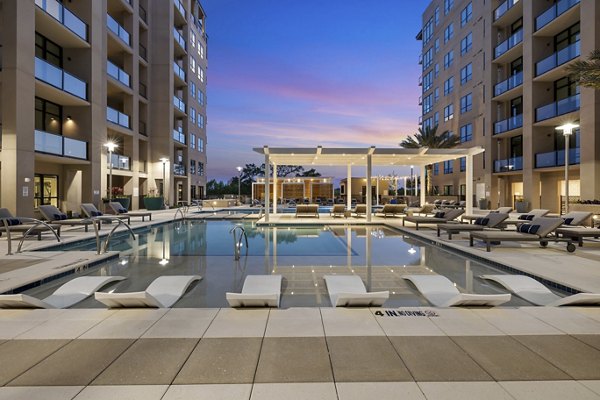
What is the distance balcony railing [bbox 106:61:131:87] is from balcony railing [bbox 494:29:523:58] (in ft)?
89.0

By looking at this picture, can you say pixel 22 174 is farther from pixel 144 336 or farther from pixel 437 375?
pixel 437 375

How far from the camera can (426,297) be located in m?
5.27

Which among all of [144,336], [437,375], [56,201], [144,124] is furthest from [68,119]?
[437,375]

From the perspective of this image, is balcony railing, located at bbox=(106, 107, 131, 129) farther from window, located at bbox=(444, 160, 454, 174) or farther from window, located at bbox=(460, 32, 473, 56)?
window, located at bbox=(460, 32, 473, 56)

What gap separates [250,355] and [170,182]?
26801 millimetres

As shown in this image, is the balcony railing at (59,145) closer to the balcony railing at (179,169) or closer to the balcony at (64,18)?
the balcony at (64,18)

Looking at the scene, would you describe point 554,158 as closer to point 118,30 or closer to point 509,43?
point 509,43

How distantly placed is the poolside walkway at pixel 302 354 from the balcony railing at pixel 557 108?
21023 millimetres

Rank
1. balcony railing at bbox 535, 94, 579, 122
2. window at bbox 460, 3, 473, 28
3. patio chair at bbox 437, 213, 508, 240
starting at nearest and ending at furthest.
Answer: patio chair at bbox 437, 213, 508, 240 < balcony railing at bbox 535, 94, 579, 122 < window at bbox 460, 3, 473, 28

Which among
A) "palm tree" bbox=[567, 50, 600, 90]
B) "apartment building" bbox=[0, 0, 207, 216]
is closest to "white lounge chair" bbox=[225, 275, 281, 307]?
"apartment building" bbox=[0, 0, 207, 216]

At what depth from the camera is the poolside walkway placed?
2.64 m

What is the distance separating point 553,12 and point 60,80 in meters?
27.5

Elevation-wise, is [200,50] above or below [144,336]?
above

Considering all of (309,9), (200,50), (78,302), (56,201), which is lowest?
(78,302)
